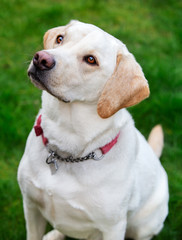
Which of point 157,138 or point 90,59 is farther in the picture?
point 157,138

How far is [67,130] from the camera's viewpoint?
8.72 feet

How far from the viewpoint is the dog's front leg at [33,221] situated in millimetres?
2997

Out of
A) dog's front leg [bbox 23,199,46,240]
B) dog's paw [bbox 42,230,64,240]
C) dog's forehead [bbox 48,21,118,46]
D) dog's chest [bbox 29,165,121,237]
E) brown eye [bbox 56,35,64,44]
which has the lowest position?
dog's paw [bbox 42,230,64,240]

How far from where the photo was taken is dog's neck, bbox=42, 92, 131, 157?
260cm

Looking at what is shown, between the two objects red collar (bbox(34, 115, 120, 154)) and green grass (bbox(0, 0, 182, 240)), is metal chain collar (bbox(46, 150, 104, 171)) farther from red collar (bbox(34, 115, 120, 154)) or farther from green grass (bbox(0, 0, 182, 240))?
green grass (bbox(0, 0, 182, 240))

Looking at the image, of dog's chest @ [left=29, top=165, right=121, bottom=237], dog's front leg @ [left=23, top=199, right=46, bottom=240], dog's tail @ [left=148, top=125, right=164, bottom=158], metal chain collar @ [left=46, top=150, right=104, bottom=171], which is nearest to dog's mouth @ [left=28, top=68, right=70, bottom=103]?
metal chain collar @ [left=46, top=150, right=104, bottom=171]

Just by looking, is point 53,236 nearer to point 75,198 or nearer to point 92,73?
point 75,198

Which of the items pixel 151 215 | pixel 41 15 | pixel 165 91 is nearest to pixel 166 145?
pixel 165 91

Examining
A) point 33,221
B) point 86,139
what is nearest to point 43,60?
point 86,139

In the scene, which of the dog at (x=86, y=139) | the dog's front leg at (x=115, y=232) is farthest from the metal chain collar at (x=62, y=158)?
the dog's front leg at (x=115, y=232)

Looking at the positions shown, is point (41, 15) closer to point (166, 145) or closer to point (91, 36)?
point (166, 145)

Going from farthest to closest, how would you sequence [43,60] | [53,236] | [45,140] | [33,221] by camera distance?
[53,236] < [33,221] < [45,140] < [43,60]

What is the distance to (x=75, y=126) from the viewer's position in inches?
103

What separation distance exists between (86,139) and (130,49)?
3.02m
